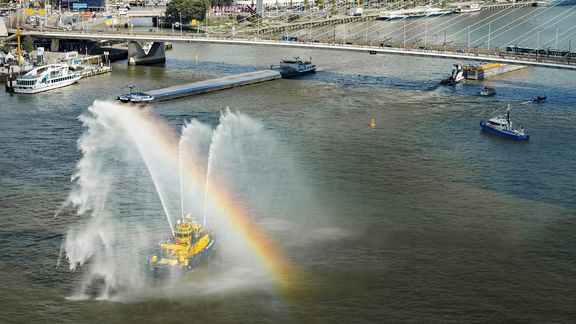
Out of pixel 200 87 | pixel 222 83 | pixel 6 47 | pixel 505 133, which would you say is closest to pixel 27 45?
pixel 6 47

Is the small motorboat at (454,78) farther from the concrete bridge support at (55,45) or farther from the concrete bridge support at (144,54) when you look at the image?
the concrete bridge support at (55,45)

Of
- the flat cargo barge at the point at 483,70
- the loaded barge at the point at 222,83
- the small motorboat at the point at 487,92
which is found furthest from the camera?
the flat cargo barge at the point at 483,70

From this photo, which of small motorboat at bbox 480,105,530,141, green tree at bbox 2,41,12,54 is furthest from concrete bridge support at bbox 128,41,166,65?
small motorboat at bbox 480,105,530,141

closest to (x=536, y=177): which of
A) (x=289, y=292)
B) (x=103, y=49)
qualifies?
(x=289, y=292)

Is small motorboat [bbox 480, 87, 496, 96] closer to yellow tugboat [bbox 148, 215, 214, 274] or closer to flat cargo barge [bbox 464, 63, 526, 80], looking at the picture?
flat cargo barge [bbox 464, 63, 526, 80]

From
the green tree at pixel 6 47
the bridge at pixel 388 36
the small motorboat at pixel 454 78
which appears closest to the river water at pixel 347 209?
the bridge at pixel 388 36

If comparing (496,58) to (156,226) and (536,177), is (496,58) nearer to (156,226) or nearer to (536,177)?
(536,177)

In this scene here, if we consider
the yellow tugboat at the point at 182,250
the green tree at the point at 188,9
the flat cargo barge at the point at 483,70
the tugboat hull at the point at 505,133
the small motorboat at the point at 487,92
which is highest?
the green tree at the point at 188,9
